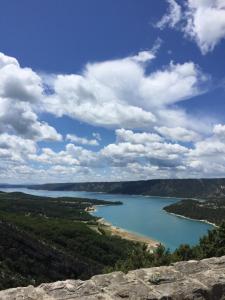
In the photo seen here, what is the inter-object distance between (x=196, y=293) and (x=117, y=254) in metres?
85.9

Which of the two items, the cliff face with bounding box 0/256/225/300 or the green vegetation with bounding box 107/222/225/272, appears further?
the green vegetation with bounding box 107/222/225/272

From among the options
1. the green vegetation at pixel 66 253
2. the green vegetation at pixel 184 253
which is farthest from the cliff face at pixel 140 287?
the green vegetation at pixel 184 253

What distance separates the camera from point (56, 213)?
18850 cm

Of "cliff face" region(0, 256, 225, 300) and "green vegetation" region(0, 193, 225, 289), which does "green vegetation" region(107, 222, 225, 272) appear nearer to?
"green vegetation" region(0, 193, 225, 289)

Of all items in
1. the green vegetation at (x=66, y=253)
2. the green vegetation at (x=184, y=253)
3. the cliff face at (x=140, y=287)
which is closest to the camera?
the cliff face at (x=140, y=287)

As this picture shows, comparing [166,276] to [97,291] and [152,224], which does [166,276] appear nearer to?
[97,291]

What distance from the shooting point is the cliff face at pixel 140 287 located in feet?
17.4

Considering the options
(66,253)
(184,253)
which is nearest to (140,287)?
(184,253)

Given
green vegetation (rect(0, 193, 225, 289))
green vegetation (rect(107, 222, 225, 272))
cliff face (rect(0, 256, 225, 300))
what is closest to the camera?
cliff face (rect(0, 256, 225, 300))

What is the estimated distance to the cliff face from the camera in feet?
17.4

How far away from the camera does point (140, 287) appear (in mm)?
5609

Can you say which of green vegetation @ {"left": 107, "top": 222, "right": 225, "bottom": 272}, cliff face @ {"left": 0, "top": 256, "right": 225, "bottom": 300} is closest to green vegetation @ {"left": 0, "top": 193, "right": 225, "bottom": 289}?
green vegetation @ {"left": 107, "top": 222, "right": 225, "bottom": 272}

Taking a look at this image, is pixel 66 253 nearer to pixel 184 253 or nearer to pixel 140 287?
pixel 184 253

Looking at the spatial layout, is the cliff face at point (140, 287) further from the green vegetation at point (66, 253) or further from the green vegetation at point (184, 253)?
the green vegetation at point (184, 253)
